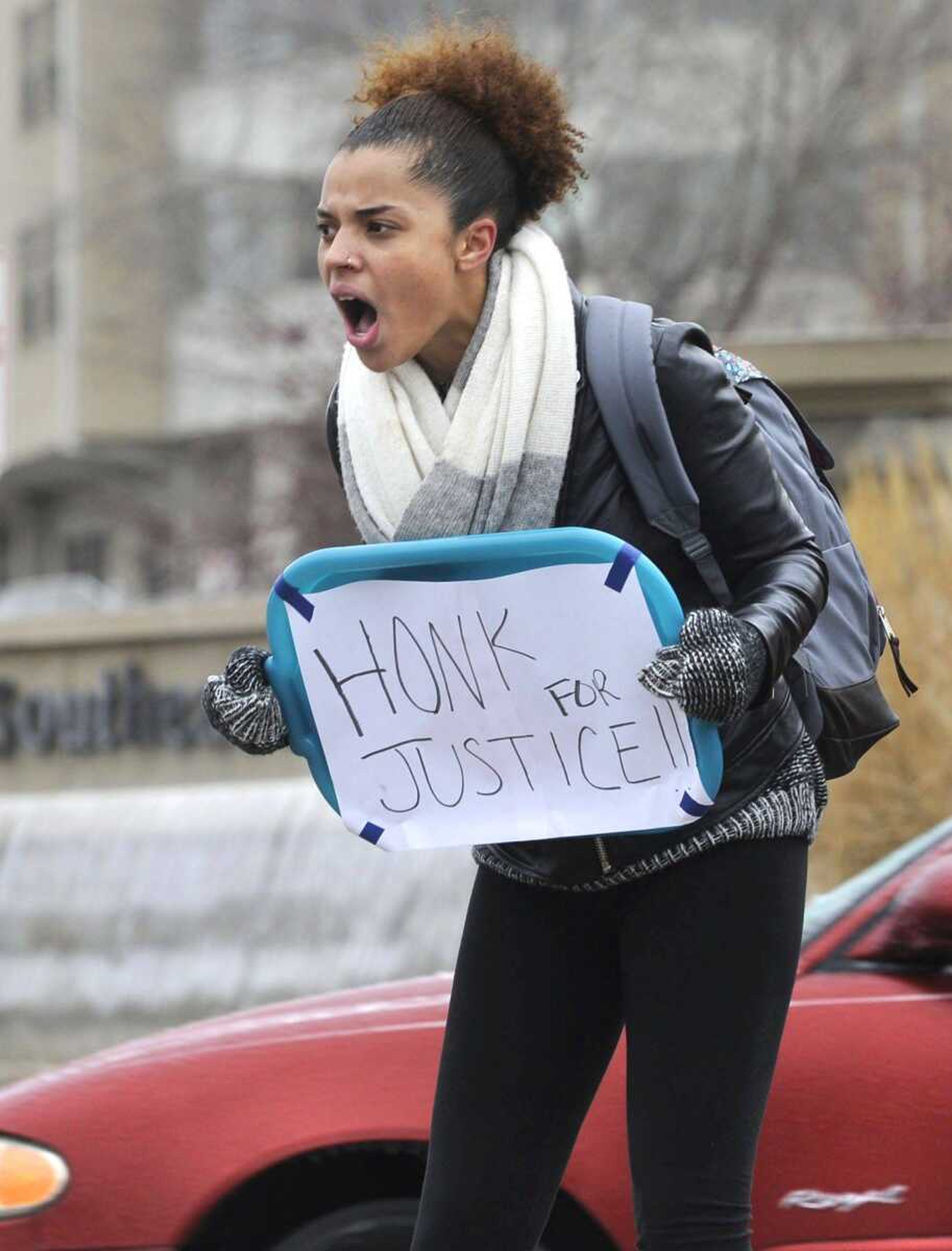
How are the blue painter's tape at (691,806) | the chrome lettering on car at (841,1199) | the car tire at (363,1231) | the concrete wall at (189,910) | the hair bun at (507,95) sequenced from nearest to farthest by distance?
1. the blue painter's tape at (691,806)
2. the hair bun at (507,95)
3. the chrome lettering on car at (841,1199)
4. the car tire at (363,1231)
5. the concrete wall at (189,910)

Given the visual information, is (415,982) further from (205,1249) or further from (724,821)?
(724,821)

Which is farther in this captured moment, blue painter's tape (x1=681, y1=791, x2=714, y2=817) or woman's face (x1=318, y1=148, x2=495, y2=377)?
woman's face (x1=318, y1=148, x2=495, y2=377)

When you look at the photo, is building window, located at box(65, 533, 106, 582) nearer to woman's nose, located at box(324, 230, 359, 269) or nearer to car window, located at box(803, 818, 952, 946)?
car window, located at box(803, 818, 952, 946)

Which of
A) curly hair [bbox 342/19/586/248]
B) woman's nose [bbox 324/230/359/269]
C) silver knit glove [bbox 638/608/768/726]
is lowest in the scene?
silver knit glove [bbox 638/608/768/726]

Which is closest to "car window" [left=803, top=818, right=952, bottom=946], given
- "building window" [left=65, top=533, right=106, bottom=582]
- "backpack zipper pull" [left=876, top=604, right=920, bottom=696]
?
"backpack zipper pull" [left=876, top=604, right=920, bottom=696]

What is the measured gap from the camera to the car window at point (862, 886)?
3607 millimetres

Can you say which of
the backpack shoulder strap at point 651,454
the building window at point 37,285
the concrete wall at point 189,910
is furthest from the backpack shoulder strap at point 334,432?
the building window at point 37,285

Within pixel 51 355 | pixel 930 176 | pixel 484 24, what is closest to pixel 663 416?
pixel 484 24

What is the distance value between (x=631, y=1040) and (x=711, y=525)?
1.91 feet

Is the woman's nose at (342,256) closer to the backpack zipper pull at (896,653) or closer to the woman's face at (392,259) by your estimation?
the woman's face at (392,259)

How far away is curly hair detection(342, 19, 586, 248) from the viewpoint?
2660mm

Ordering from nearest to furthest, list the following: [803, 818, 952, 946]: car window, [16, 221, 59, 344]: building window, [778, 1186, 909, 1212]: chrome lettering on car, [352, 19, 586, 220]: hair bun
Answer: [352, 19, 586, 220]: hair bun < [778, 1186, 909, 1212]: chrome lettering on car < [803, 818, 952, 946]: car window < [16, 221, 59, 344]: building window

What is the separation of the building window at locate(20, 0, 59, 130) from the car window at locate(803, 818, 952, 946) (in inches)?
1164

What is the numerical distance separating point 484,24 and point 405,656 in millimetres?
935
